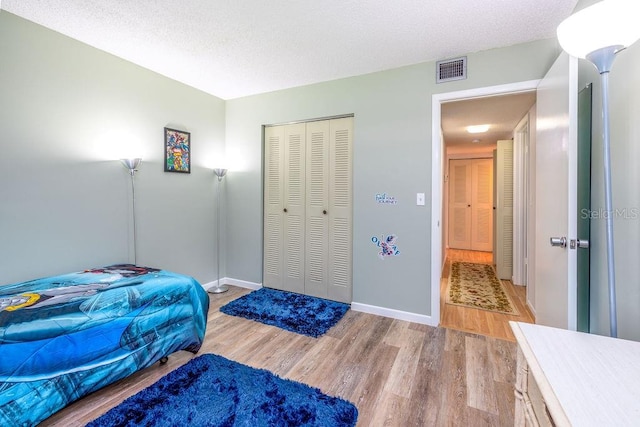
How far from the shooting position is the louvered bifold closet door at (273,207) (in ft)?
11.6

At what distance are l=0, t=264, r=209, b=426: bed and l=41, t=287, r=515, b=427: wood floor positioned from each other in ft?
0.70

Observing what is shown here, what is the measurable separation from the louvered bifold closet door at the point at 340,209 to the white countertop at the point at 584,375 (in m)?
2.12

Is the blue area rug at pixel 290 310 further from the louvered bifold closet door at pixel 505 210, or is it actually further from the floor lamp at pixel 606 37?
the louvered bifold closet door at pixel 505 210

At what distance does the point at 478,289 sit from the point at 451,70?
2.67 meters

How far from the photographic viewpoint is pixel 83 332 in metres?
1.53

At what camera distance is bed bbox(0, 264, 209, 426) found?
1353mm

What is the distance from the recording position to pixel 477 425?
59.9 inches

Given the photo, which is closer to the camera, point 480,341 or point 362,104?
point 480,341

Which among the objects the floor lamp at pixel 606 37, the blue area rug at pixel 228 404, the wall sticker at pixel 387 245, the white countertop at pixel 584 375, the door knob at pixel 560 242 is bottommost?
the blue area rug at pixel 228 404

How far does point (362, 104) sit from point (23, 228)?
9.67ft

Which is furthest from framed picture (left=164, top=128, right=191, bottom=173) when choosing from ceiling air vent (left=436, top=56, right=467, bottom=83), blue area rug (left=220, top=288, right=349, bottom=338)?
ceiling air vent (left=436, top=56, right=467, bottom=83)

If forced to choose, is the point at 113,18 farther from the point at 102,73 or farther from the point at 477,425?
the point at 477,425

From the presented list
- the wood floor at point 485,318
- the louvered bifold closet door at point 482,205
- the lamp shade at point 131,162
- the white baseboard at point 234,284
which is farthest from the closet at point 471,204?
the lamp shade at point 131,162

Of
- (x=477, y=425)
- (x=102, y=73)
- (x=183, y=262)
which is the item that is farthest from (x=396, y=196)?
(x=102, y=73)
